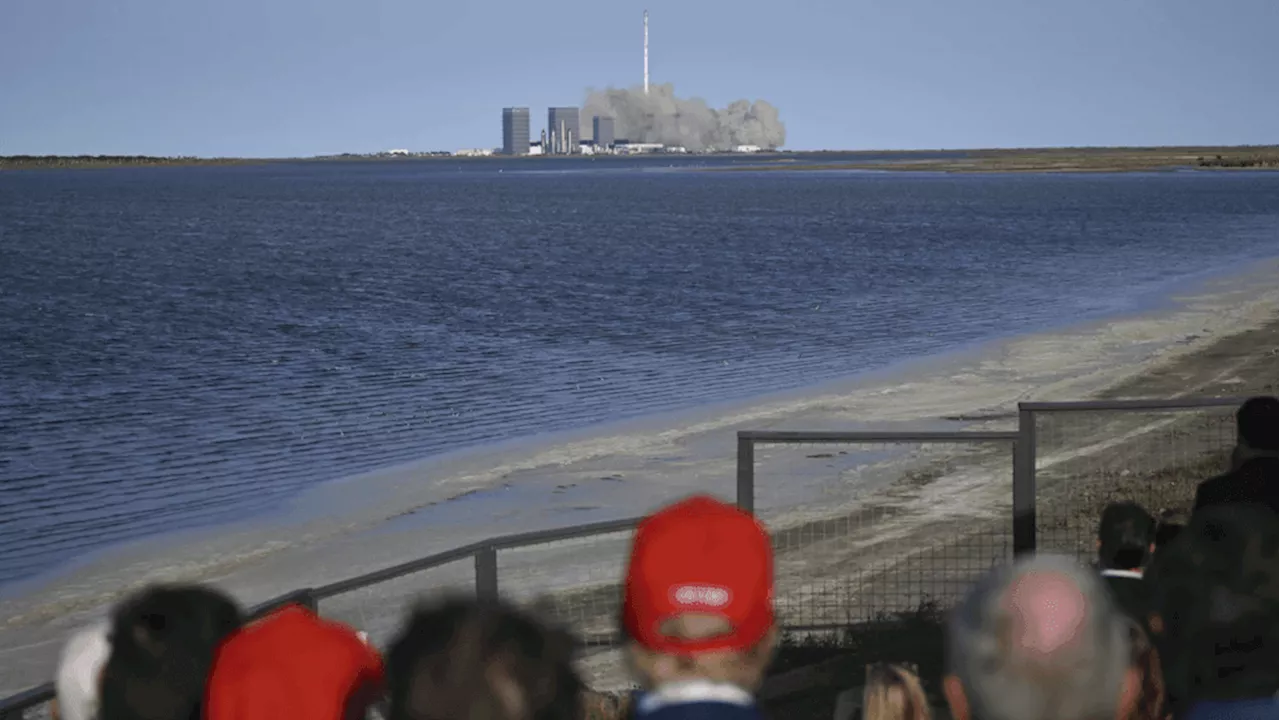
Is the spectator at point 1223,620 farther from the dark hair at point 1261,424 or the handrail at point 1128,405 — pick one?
the handrail at point 1128,405

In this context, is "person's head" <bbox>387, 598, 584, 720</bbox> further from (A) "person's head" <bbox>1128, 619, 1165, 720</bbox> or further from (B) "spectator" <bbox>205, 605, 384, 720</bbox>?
(A) "person's head" <bbox>1128, 619, 1165, 720</bbox>

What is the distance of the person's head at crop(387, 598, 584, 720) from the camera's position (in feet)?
9.19

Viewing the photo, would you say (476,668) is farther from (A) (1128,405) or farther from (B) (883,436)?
(A) (1128,405)

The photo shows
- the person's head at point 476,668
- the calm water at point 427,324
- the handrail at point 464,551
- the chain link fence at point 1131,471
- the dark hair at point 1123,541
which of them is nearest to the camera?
the person's head at point 476,668

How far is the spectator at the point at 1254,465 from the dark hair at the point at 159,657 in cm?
350

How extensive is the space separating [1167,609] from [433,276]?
57.7 metres

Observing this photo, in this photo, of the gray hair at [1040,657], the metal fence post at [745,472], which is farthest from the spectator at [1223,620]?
the metal fence post at [745,472]

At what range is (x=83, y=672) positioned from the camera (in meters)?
3.57

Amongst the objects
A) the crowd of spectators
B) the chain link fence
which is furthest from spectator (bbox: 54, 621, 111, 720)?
the chain link fence

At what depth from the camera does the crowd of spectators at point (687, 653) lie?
9.41 feet

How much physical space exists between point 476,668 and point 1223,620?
80.5 inches

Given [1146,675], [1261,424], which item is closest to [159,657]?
[1146,675]

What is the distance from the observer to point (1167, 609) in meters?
3.96

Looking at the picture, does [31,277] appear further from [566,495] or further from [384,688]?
[384,688]
